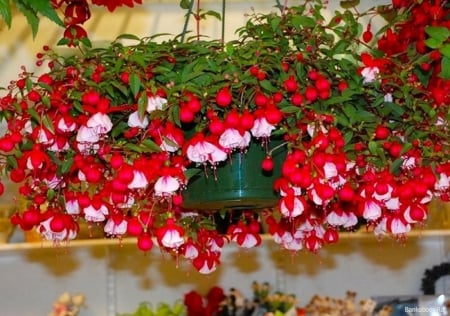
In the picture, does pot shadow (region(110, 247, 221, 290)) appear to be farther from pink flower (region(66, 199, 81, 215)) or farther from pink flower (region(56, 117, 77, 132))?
pink flower (region(56, 117, 77, 132))

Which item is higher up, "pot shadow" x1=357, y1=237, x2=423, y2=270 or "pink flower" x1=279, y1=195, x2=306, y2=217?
"pot shadow" x1=357, y1=237, x2=423, y2=270

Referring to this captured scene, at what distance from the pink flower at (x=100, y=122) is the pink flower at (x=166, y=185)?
0.33 ft

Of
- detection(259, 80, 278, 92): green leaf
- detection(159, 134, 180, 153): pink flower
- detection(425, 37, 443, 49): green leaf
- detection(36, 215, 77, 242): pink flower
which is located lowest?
detection(36, 215, 77, 242): pink flower

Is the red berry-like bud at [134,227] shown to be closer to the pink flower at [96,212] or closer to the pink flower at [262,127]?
the pink flower at [96,212]

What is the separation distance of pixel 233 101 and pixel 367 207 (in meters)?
0.25

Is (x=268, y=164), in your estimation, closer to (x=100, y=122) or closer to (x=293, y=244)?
(x=100, y=122)

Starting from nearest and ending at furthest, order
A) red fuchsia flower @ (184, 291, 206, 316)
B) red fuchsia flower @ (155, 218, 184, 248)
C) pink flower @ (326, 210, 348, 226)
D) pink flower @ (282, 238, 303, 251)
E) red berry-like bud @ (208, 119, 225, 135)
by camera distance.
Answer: red berry-like bud @ (208, 119, 225, 135)
red fuchsia flower @ (155, 218, 184, 248)
pink flower @ (326, 210, 348, 226)
pink flower @ (282, 238, 303, 251)
red fuchsia flower @ (184, 291, 206, 316)

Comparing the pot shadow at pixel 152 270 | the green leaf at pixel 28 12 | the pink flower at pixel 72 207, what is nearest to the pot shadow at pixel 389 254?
the pot shadow at pixel 152 270

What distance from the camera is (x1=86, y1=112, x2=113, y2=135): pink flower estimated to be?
3.89ft

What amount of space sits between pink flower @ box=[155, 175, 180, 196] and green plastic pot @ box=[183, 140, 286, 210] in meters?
0.15

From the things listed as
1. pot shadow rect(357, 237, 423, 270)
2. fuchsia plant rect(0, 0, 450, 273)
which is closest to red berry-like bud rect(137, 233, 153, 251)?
fuchsia plant rect(0, 0, 450, 273)

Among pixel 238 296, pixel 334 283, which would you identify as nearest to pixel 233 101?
pixel 238 296

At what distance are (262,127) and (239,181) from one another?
8.1 inches

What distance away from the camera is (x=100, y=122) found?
118 centimetres
